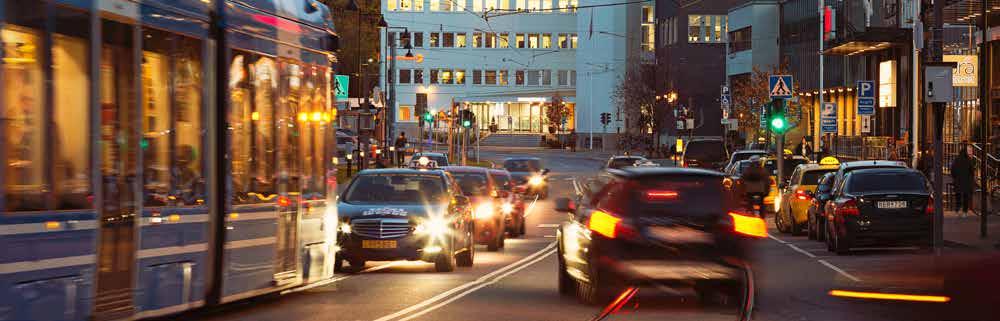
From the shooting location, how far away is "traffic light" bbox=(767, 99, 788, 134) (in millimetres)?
37188

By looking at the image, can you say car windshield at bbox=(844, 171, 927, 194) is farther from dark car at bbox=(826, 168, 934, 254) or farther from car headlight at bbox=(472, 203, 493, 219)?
car headlight at bbox=(472, 203, 493, 219)

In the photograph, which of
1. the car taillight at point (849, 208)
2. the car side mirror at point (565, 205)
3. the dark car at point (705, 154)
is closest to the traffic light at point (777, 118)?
the car taillight at point (849, 208)

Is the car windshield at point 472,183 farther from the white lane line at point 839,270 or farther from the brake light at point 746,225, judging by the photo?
the brake light at point 746,225

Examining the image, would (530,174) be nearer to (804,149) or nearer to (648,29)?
(804,149)

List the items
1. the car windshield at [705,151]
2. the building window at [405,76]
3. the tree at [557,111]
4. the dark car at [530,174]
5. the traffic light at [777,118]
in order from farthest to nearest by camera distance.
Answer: the building window at [405,76] → the tree at [557,111] → the dark car at [530,174] → the car windshield at [705,151] → the traffic light at [777,118]

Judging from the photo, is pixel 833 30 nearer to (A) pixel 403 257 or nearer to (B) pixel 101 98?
(A) pixel 403 257

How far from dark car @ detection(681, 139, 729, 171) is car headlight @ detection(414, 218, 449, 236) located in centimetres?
3158

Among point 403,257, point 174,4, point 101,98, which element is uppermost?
point 174,4

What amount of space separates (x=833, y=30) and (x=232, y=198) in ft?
198

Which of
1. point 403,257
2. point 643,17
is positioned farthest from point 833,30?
point 643,17

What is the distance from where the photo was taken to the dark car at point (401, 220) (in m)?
21.8

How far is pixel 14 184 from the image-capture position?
1027 centimetres

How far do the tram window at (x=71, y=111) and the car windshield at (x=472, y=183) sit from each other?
18.1 m

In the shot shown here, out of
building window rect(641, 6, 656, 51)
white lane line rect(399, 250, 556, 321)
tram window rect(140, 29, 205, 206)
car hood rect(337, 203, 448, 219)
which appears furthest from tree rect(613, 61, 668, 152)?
tram window rect(140, 29, 205, 206)
